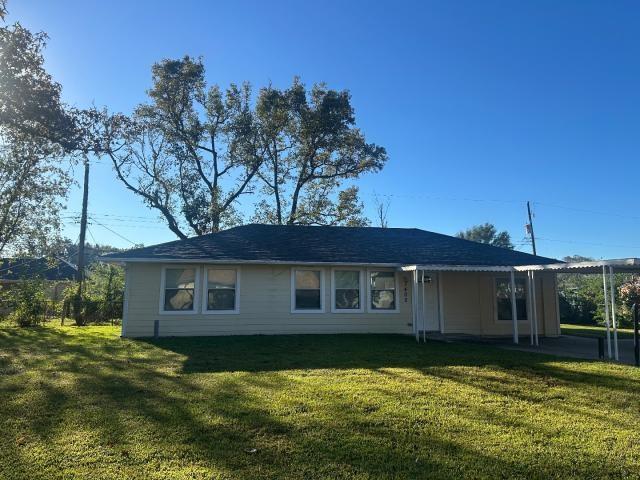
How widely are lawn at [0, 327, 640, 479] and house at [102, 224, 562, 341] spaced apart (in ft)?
12.4

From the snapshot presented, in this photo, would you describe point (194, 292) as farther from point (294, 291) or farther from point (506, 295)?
point (506, 295)

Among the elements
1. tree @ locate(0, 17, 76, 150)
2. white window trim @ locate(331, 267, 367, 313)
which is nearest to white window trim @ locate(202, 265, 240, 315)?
white window trim @ locate(331, 267, 367, 313)

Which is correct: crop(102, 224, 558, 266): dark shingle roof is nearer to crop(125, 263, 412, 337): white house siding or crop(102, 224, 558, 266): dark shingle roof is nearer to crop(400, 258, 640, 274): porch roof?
crop(125, 263, 412, 337): white house siding

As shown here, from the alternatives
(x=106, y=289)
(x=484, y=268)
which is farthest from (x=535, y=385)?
(x=106, y=289)

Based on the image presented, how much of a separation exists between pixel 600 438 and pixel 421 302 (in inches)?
397

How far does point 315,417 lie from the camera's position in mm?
5133

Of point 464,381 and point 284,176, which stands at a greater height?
point 284,176

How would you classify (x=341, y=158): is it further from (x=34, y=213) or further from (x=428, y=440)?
(x=428, y=440)

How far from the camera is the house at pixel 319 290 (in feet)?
42.4

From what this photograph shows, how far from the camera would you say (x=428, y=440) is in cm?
446

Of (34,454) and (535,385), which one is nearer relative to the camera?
(34,454)

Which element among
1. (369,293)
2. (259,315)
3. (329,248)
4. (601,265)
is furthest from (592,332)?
(259,315)

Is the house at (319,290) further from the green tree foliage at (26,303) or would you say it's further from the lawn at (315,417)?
the green tree foliage at (26,303)

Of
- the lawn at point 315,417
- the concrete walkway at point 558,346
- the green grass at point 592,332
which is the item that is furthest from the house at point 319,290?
the lawn at point 315,417
